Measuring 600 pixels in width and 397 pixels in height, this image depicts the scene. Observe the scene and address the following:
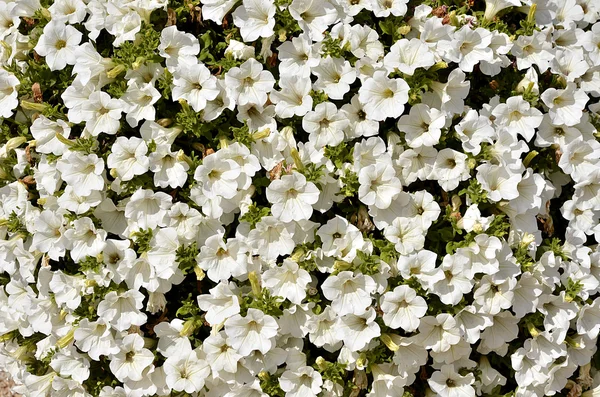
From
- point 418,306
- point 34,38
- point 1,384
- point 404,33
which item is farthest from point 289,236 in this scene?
point 1,384

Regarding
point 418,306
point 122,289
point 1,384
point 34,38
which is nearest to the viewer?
point 418,306

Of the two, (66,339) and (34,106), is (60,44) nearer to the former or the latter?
(34,106)

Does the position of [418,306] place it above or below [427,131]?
below

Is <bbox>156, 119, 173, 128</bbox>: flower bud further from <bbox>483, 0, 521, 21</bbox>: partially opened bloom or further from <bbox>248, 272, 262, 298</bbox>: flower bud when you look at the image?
<bbox>483, 0, 521, 21</bbox>: partially opened bloom

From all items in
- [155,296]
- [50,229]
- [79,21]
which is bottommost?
[155,296]

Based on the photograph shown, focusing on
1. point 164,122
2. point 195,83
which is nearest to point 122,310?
point 164,122

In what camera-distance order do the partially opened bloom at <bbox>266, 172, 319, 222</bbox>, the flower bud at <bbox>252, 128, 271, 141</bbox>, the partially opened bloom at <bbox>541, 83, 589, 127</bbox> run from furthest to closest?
the partially opened bloom at <bbox>541, 83, 589, 127</bbox> → the flower bud at <bbox>252, 128, 271, 141</bbox> → the partially opened bloom at <bbox>266, 172, 319, 222</bbox>

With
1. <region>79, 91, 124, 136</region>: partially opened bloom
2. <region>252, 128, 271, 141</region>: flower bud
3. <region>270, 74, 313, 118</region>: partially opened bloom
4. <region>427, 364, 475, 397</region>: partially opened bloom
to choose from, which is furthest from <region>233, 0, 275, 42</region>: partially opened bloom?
<region>427, 364, 475, 397</region>: partially opened bloom

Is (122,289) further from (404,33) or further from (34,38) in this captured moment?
(404,33)
